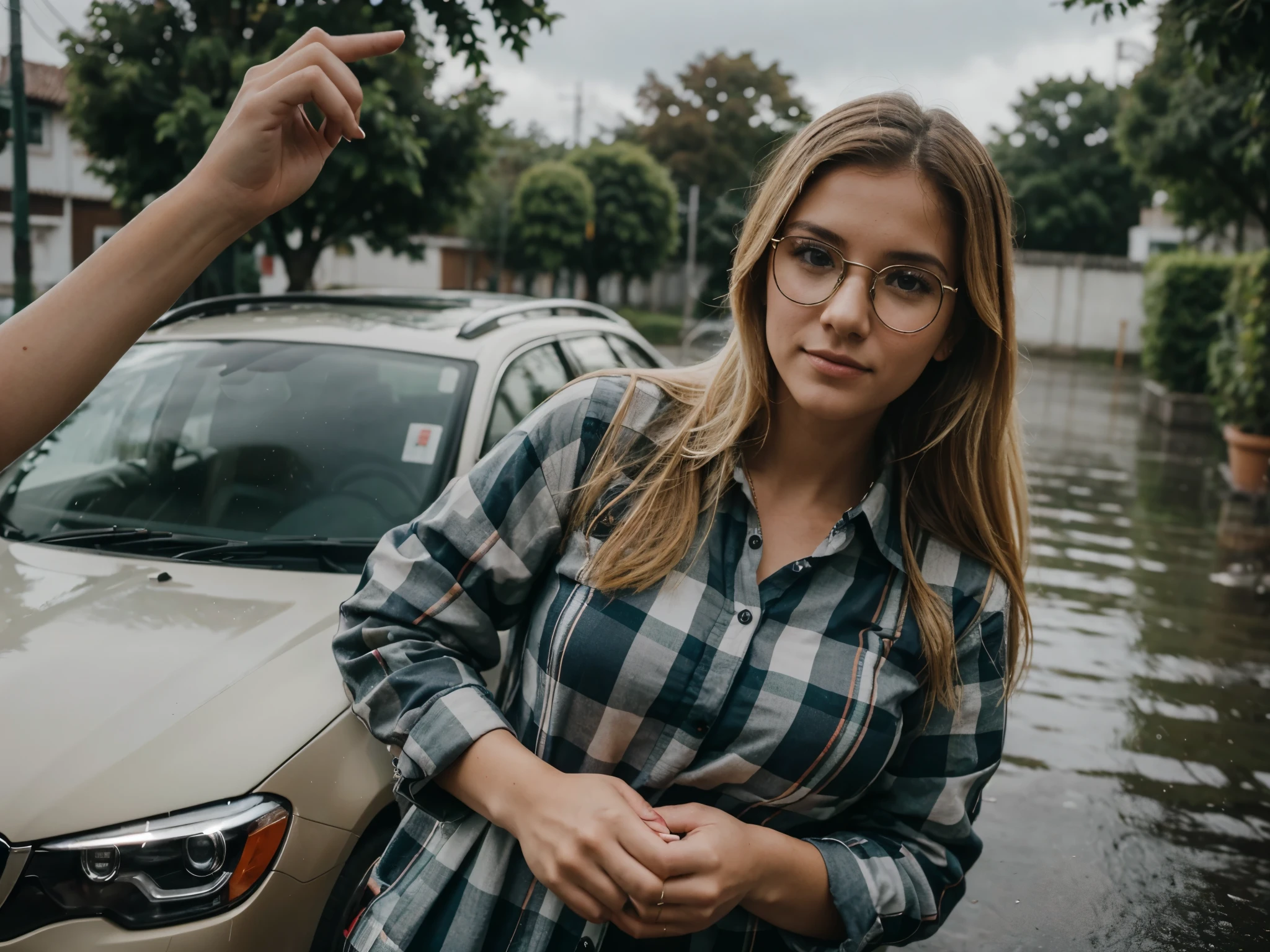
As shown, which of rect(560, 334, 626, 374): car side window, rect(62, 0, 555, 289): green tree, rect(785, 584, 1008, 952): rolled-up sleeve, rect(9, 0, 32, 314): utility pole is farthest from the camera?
rect(62, 0, 555, 289): green tree

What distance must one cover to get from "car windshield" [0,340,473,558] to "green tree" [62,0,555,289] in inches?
100

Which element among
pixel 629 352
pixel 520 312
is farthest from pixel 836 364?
pixel 629 352

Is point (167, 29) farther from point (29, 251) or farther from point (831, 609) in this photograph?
point (831, 609)

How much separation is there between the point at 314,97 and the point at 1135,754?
4.52m

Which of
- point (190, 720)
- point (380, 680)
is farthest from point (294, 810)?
point (380, 680)

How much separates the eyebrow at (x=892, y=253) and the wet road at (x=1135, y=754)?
3.28 ft

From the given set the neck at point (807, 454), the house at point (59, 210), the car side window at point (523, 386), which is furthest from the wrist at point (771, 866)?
the house at point (59, 210)

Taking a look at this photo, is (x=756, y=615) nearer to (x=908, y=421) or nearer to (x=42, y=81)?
(x=908, y=421)

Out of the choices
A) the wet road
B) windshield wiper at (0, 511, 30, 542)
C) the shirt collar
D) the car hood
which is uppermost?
the shirt collar

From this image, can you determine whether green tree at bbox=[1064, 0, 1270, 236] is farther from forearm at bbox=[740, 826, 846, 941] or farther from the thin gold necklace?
forearm at bbox=[740, 826, 846, 941]

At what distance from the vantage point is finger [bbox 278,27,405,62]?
132cm

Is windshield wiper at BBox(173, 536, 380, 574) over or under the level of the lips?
under

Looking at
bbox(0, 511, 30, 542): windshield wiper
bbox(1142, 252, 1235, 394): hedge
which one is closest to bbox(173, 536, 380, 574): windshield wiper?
bbox(0, 511, 30, 542): windshield wiper

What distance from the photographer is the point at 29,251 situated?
847 cm
